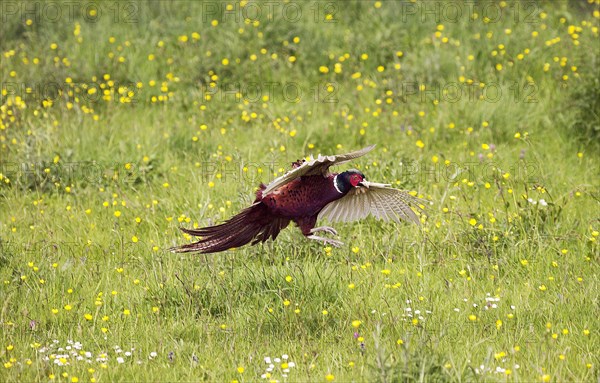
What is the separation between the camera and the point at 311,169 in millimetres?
4430

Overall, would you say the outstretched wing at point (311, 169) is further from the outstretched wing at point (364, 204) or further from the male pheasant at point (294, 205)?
the outstretched wing at point (364, 204)

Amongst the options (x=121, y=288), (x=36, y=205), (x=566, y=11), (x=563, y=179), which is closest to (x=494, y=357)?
(x=121, y=288)

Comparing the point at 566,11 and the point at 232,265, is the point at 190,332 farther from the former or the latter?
the point at 566,11

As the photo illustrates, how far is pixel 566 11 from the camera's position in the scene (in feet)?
29.2

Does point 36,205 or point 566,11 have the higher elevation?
point 566,11

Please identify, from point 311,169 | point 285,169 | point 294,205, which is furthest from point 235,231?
point 285,169

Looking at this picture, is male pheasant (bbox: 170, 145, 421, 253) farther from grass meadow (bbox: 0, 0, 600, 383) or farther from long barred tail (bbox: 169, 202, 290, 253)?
grass meadow (bbox: 0, 0, 600, 383)

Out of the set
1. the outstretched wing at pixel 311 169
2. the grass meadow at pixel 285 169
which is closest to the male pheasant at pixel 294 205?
the outstretched wing at pixel 311 169

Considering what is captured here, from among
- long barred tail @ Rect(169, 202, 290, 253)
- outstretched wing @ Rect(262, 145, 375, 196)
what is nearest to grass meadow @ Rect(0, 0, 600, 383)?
long barred tail @ Rect(169, 202, 290, 253)

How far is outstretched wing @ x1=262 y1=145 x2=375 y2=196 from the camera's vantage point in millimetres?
4240

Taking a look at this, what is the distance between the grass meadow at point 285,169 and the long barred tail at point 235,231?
0.95ft

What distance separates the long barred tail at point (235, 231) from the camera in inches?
181

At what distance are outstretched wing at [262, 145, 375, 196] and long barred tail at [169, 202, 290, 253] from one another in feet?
0.66

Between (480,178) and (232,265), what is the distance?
2261 mm
